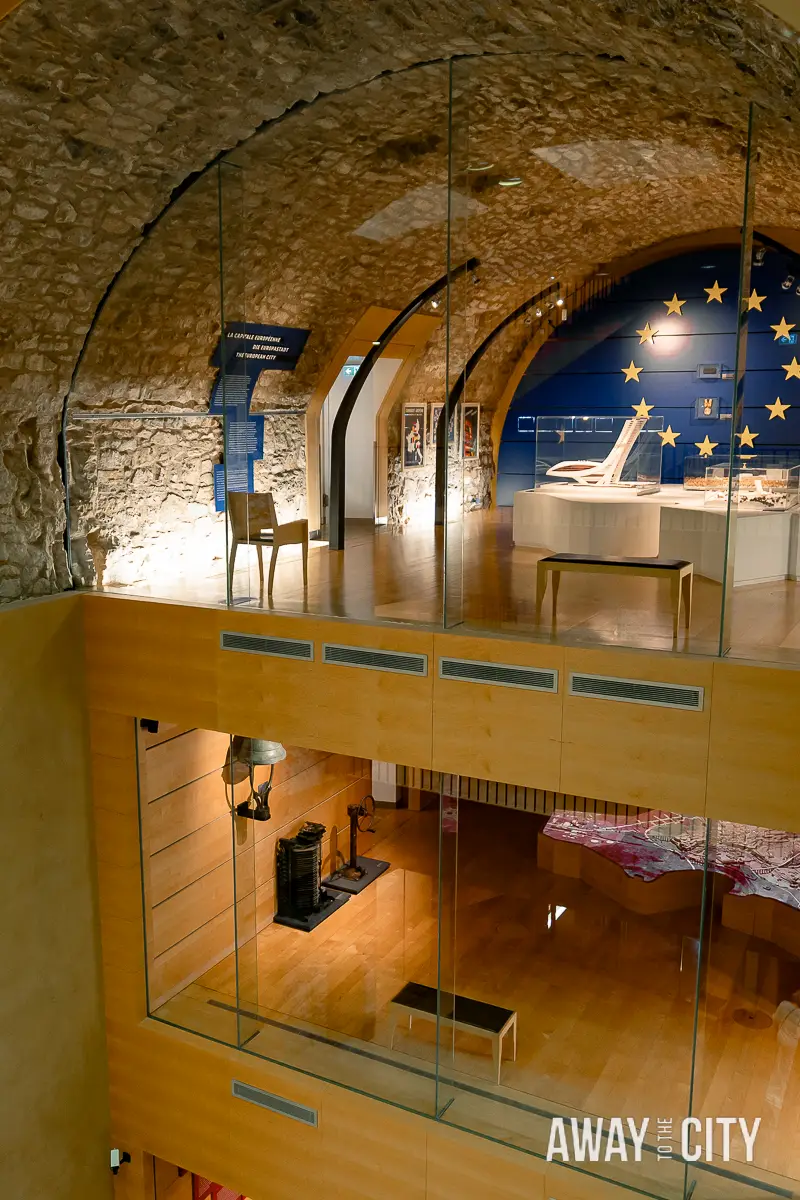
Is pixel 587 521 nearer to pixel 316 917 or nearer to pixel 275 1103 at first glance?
pixel 316 917

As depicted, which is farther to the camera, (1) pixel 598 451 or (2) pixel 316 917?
(2) pixel 316 917

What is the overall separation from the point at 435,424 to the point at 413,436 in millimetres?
969

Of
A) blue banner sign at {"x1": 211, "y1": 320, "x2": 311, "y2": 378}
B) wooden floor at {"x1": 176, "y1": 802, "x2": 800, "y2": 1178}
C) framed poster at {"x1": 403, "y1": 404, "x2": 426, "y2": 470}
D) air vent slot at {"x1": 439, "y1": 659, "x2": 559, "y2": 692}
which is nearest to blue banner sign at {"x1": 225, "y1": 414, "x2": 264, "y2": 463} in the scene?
blue banner sign at {"x1": 211, "y1": 320, "x2": 311, "y2": 378}

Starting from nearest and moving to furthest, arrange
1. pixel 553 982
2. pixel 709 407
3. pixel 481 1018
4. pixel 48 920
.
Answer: pixel 709 407, pixel 481 1018, pixel 553 982, pixel 48 920

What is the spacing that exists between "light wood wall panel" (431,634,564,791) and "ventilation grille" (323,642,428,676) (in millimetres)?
114

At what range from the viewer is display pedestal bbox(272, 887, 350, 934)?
6.76 meters

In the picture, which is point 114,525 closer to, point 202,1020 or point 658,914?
point 202,1020

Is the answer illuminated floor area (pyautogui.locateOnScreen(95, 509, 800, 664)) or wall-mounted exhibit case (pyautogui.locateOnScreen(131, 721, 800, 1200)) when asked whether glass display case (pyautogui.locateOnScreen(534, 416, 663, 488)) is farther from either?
wall-mounted exhibit case (pyautogui.locateOnScreen(131, 721, 800, 1200))

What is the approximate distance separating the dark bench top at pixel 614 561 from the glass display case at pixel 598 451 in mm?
396

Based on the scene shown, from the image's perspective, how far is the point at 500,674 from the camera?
519 cm

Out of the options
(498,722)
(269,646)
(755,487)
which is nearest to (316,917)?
(269,646)

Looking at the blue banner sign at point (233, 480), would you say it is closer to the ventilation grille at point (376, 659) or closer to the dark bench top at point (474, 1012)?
the ventilation grille at point (376, 659)

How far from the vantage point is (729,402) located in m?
4.76

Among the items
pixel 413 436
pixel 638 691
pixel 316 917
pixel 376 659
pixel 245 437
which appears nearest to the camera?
pixel 638 691
